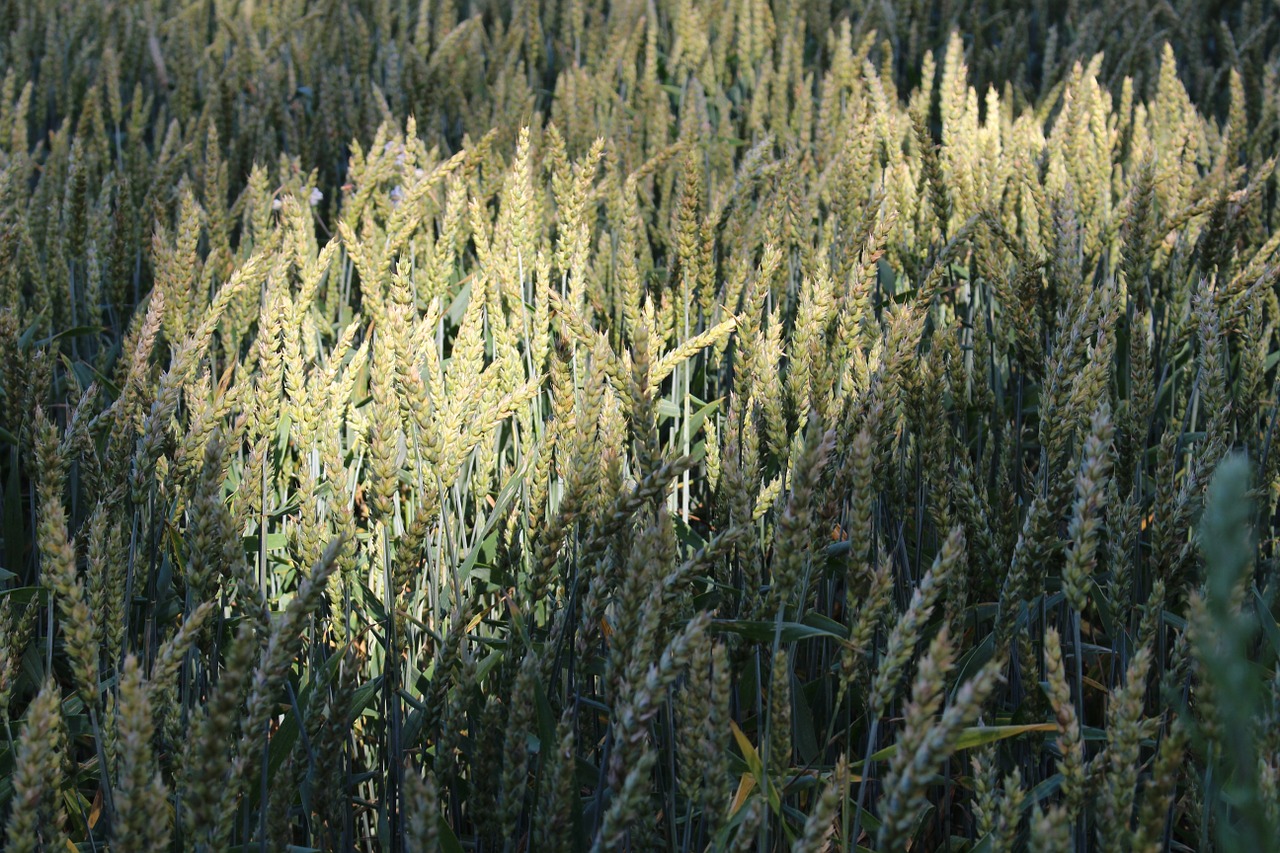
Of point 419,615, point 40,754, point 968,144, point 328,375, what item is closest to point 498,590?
point 419,615

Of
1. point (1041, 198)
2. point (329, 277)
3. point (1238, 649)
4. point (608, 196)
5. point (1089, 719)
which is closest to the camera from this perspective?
point (1238, 649)

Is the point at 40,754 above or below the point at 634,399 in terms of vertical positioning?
below

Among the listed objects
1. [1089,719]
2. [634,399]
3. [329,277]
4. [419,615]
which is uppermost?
[634,399]

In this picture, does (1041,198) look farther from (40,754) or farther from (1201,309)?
(40,754)

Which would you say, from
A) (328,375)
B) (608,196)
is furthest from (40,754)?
(608,196)

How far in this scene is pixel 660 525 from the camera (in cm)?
89

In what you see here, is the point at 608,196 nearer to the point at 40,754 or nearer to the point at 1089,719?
the point at 1089,719

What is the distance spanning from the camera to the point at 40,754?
809mm

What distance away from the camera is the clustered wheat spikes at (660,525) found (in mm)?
882

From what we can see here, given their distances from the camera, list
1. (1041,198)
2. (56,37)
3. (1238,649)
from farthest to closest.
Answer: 1. (56,37)
2. (1041,198)
3. (1238,649)

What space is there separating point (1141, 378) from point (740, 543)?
53 centimetres

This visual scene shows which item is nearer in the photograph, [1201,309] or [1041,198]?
[1201,309]

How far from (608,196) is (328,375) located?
4.31ft

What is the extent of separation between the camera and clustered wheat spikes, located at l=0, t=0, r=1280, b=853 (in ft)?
2.89
